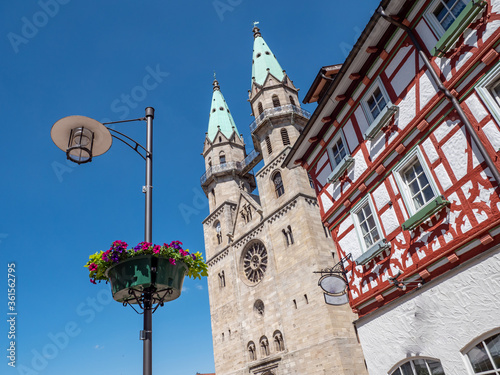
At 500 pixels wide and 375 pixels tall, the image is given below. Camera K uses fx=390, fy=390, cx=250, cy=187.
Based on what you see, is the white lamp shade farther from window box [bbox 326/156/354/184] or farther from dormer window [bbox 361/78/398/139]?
window box [bbox 326/156/354/184]

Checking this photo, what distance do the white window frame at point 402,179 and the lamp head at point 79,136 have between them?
613 cm

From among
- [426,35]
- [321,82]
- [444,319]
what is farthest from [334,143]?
[444,319]

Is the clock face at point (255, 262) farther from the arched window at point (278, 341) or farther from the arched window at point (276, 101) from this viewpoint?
the arched window at point (276, 101)

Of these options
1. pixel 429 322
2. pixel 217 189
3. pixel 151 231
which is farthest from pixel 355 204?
pixel 217 189

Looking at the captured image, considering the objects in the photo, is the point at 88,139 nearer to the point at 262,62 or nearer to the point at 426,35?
the point at 426,35

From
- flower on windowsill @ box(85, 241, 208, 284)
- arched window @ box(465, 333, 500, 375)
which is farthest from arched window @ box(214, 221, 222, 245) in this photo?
flower on windowsill @ box(85, 241, 208, 284)

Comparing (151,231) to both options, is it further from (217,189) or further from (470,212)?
(217,189)

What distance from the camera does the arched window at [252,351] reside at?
29.3 m

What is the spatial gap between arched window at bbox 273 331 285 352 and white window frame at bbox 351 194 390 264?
62.6ft

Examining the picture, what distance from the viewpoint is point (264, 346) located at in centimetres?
2850

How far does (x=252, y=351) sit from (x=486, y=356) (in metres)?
25.3

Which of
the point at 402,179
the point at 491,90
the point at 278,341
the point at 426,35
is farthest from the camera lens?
the point at 278,341

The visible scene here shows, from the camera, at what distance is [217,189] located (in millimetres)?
39531

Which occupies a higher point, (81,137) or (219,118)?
(219,118)
